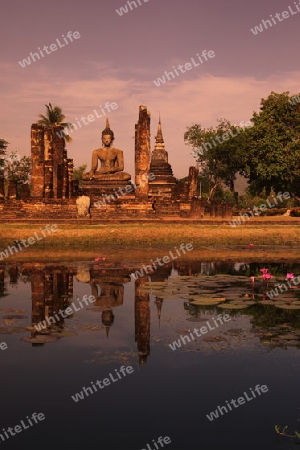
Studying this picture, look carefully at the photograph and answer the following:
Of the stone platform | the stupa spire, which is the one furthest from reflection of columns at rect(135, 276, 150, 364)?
the stupa spire

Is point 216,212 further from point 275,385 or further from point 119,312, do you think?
point 275,385

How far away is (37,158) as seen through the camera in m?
28.3

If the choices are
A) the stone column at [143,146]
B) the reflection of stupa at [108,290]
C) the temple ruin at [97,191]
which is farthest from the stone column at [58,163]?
the reflection of stupa at [108,290]

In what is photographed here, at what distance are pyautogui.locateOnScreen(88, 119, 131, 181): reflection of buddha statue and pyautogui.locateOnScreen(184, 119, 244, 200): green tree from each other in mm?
18114

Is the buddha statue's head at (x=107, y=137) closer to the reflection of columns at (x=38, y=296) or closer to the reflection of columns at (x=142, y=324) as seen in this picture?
the reflection of columns at (x=38, y=296)

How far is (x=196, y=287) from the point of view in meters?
10.1

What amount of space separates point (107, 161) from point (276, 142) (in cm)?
1336

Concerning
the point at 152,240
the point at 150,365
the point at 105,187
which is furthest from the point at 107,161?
the point at 150,365

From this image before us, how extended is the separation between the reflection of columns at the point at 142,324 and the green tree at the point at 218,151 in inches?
1674

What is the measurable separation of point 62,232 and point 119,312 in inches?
461

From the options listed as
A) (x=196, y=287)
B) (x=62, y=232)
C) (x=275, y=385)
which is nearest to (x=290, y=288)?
(x=196, y=287)

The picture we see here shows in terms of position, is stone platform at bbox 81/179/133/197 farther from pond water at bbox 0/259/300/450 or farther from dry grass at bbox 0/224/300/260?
pond water at bbox 0/259/300/450

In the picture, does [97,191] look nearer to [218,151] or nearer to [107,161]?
[107,161]

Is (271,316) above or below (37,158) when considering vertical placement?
below
